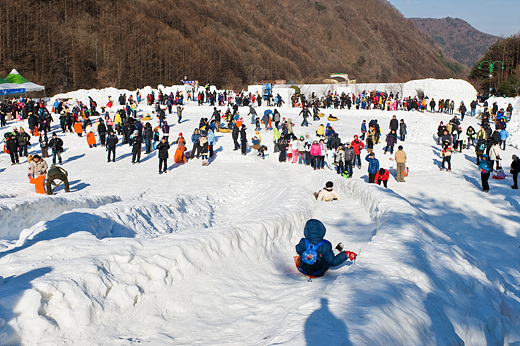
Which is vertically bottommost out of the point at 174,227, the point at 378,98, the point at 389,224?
the point at 174,227

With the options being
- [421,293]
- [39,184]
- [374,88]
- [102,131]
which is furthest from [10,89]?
[421,293]

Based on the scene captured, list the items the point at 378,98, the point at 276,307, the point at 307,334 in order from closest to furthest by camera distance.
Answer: the point at 307,334
the point at 276,307
the point at 378,98

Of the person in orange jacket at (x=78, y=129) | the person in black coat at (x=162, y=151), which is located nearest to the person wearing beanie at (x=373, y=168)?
the person in black coat at (x=162, y=151)

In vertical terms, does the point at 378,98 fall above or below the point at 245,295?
above

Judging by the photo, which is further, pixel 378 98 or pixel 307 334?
pixel 378 98

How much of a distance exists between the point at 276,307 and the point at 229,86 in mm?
70384

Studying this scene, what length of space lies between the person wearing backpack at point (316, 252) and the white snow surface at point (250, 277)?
196 mm

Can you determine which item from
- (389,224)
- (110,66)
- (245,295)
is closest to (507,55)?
(110,66)

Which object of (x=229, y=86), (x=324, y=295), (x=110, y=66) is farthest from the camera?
(x=229, y=86)

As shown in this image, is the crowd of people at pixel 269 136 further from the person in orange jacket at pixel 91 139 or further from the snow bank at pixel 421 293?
the snow bank at pixel 421 293

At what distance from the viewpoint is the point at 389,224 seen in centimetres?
913

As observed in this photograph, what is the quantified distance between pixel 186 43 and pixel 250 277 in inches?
2890

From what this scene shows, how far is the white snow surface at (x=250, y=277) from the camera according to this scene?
512 centimetres

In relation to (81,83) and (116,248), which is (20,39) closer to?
(81,83)
